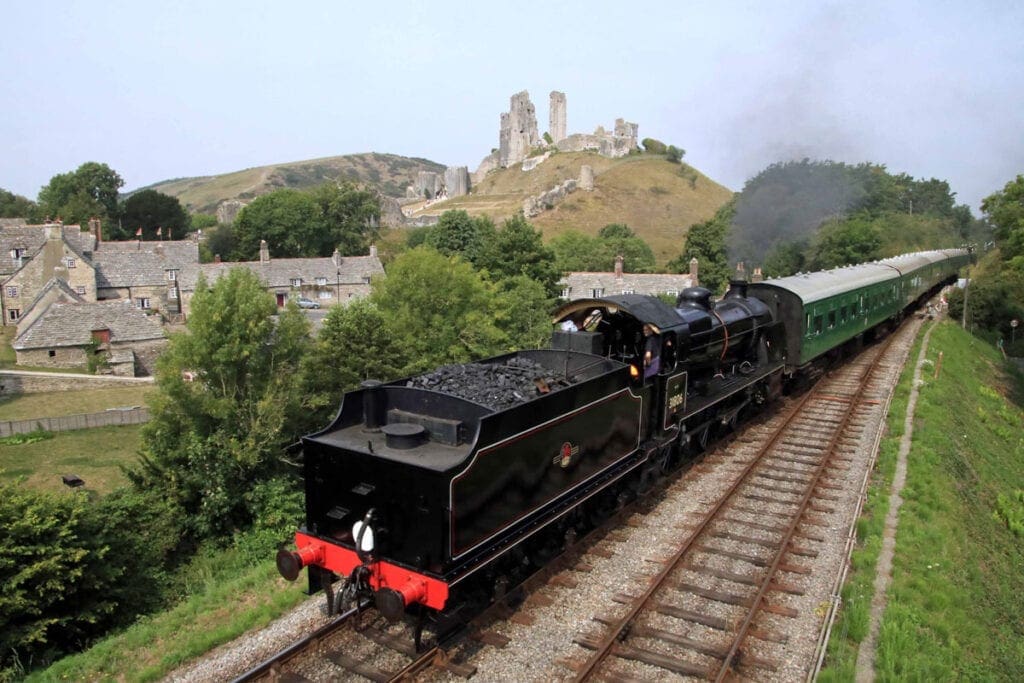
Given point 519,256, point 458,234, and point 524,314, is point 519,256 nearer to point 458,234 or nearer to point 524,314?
point 524,314

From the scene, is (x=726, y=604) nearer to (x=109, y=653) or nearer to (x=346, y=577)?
(x=346, y=577)

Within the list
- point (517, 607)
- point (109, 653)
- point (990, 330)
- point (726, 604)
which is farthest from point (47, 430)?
point (990, 330)

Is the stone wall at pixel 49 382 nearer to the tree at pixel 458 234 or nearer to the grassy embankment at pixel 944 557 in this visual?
the tree at pixel 458 234

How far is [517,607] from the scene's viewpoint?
756 centimetres

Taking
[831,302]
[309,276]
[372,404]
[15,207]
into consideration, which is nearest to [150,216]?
[15,207]

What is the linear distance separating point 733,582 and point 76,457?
23.1 metres

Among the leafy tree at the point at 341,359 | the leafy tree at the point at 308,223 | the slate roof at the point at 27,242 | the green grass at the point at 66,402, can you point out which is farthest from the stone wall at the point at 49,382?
the leafy tree at the point at 308,223

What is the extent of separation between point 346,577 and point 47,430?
24.8 m

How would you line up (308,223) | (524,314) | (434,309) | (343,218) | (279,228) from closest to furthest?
(434,309)
(524,314)
(279,228)
(308,223)
(343,218)

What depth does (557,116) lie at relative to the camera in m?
154

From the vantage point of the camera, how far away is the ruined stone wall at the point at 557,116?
154 meters

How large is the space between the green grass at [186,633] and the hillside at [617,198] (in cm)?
7788

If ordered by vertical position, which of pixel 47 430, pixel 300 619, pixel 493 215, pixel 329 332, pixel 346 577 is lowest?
pixel 47 430

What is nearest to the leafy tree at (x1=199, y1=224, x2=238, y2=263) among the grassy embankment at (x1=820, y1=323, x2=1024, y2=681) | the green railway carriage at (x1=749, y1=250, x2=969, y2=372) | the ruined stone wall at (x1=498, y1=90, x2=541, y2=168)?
the green railway carriage at (x1=749, y1=250, x2=969, y2=372)
